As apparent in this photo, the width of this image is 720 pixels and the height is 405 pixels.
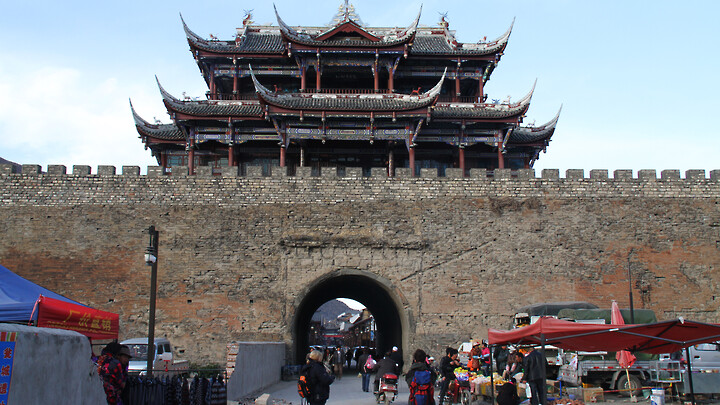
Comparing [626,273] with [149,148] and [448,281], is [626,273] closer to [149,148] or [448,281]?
[448,281]

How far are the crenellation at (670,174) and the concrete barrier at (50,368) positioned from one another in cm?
1663

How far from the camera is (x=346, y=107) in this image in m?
20.0

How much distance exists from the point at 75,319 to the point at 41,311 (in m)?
0.79

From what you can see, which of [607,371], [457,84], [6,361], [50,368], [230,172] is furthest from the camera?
[457,84]

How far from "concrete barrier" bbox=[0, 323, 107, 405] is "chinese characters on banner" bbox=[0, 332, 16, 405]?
15 millimetres

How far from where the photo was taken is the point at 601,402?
10523mm

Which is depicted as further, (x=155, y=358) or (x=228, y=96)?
(x=228, y=96)

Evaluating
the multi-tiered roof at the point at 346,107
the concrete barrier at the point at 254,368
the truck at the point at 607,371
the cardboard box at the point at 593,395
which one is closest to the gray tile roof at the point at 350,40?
the multi-tiered roof at the point at 346,107

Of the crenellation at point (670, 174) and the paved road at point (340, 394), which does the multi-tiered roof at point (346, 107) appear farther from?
the paved road at point (340, 394)

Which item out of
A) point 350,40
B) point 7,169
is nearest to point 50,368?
point 7,169

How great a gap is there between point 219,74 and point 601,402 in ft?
58.4

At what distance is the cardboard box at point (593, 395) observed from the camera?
10625mm

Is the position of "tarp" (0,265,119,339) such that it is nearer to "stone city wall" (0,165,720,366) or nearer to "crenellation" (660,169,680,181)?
"stone city wall" (0,165,720,366)

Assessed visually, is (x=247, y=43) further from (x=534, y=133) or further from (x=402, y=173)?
(x=534, y=133)
